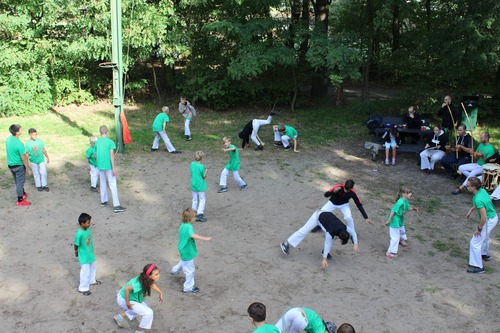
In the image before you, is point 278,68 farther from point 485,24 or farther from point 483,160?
point 483,160

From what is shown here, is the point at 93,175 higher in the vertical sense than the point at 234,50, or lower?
lower

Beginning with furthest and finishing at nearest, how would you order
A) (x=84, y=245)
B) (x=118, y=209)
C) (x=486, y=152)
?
1. (x=486, y=152)
2. (x=118, y=209)
3. (x=84, y=245)

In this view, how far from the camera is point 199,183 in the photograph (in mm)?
10609

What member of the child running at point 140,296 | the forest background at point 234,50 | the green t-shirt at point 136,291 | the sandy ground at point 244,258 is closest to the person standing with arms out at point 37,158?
the sandy ground at point 244,258

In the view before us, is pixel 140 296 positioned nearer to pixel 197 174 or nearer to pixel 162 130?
pixel 197 174

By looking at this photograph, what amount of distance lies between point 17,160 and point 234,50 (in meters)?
10.5

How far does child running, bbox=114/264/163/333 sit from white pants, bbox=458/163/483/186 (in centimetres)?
881

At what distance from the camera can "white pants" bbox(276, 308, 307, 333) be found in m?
6.21

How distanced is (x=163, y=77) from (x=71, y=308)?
1583 centimetres

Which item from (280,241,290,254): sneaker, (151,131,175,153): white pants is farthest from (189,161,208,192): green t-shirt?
(151,131,175,153): white pants

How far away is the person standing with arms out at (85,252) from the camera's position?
7.79 metres

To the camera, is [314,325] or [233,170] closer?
[314,325]

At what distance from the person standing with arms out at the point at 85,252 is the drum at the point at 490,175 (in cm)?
905

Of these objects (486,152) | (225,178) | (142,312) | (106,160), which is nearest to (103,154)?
(106,160)
